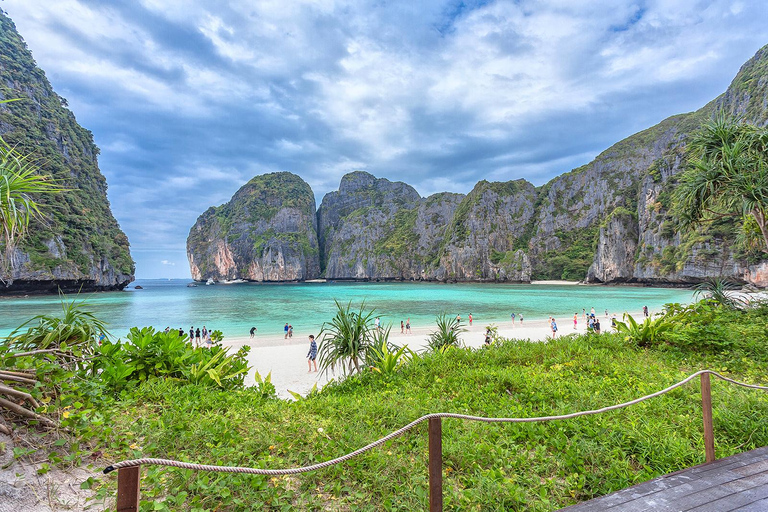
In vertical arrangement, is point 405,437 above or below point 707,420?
below

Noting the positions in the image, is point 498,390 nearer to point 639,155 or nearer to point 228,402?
point 228,402

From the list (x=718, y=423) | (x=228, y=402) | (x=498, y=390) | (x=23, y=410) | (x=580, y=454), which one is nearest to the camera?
(x=23, y=410)

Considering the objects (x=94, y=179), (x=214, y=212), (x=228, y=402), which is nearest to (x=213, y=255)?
(x=214, y=212)

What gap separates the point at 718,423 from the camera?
3.31 metres

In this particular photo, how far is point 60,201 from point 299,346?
67.0m

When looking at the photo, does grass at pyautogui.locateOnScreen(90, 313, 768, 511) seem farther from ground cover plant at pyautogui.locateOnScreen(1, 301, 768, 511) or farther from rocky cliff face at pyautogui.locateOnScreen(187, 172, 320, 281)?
rocky cliff face at pyautogui.locateOnScreen(187, 172, 320, 281)

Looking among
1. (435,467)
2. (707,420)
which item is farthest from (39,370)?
(707,420)

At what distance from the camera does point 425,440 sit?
319cm

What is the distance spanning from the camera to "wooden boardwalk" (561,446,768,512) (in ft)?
6.81

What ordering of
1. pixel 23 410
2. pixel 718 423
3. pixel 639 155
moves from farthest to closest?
pixel 639 155
pixel 718 423
pixel 23 410

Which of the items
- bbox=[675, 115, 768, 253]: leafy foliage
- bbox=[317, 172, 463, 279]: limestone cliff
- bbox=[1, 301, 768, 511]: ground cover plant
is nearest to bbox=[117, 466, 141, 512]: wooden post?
bbox=[1, 301, 768, 511]: ground cover plant

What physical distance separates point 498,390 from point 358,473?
2.65 metres

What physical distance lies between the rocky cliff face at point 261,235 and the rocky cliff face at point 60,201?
204 ft

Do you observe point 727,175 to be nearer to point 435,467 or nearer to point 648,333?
point 648,333
